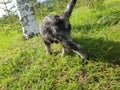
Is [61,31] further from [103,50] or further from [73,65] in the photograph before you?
[103,50]

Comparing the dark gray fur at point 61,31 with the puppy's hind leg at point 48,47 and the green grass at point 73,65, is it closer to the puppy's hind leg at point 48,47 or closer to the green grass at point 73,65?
the puppy's hind leg at point 48,47

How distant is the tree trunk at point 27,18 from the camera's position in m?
8.65

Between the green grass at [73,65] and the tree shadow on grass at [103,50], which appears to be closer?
the green grass at [73,65]

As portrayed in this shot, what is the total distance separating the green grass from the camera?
5188 millimetres

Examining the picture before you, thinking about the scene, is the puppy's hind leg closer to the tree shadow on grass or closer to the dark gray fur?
the dark gray fur

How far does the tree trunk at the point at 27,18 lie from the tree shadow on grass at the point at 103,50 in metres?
2.62

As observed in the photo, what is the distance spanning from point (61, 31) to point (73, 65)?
0.77 meters

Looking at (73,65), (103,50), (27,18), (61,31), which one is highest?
(27,18)

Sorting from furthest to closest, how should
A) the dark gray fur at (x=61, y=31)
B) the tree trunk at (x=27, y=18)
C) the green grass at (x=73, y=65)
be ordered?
the tree trunk at (x=27, y=18) < the dark gray fur at (x=61, y=31) < the green grass at (x=73, y=65)

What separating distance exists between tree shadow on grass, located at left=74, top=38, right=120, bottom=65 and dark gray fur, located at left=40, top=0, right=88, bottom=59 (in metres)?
0.33

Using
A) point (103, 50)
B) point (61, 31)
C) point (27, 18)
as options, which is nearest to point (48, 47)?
point (61, 31)

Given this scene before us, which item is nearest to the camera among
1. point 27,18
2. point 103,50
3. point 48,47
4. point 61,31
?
point 61,31

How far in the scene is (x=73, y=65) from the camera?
5.71 meters

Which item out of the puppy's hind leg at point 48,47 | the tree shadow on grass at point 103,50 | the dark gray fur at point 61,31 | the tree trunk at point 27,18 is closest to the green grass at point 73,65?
the tree shadow on grass at point 103,50
